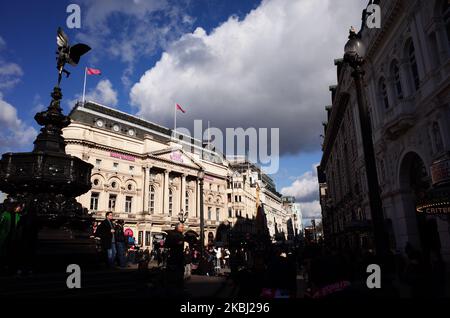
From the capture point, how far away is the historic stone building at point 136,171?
44319 mm

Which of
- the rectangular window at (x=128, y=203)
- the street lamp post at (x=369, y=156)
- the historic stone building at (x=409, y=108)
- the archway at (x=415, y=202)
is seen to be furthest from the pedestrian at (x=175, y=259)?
the rectangular window at (x=128, y=203)

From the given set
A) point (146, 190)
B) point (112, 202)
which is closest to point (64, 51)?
point (112, 202)

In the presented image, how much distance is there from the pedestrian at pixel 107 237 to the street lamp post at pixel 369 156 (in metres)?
7.35

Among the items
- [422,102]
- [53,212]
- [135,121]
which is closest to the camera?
[53,212]

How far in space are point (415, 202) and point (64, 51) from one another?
18.4 m

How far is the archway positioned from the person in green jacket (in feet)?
58.1

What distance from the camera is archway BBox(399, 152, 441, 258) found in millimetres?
16531

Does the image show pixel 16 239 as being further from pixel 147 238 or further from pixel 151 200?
pixel 151 200

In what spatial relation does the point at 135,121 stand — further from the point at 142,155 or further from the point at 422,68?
the point at 422,68

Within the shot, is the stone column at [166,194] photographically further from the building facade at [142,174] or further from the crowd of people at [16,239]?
the crowd of people at [16,239]

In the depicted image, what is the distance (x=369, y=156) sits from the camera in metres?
6.05

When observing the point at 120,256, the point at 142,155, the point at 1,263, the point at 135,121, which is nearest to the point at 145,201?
the point at 142,155

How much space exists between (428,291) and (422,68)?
1349 centimetres

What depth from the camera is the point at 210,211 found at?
63.1 m
